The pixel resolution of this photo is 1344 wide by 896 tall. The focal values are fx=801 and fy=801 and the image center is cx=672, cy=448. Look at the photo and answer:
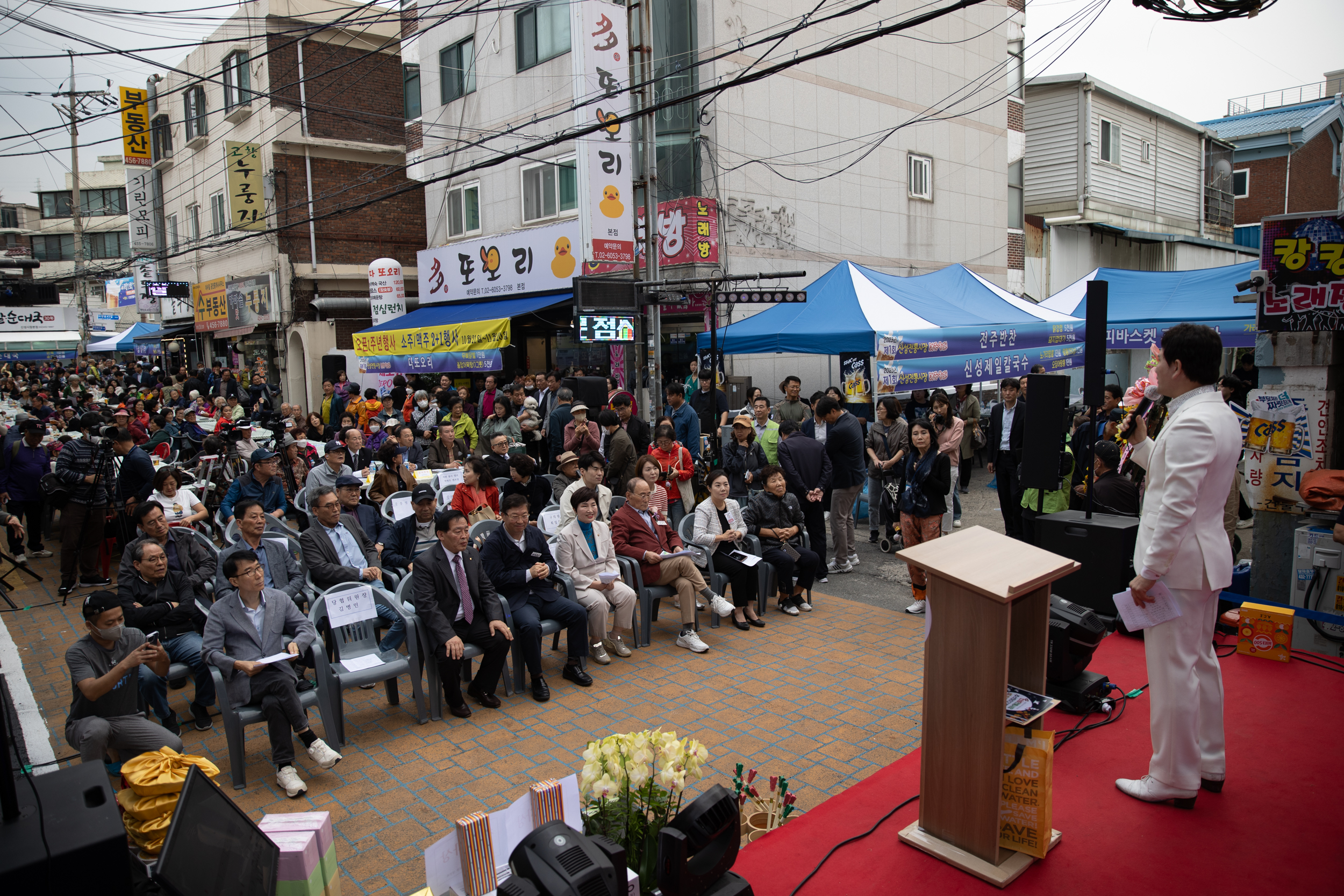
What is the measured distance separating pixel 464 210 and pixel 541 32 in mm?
4715

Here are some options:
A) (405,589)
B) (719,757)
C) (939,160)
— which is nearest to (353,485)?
(405,589)

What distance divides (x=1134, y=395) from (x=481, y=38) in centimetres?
1555

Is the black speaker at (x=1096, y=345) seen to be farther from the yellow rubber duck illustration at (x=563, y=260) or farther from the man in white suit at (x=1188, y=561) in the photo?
the yellow rubber duck illustration at (x=563, y=260)

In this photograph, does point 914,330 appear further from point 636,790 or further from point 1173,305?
point 636,790

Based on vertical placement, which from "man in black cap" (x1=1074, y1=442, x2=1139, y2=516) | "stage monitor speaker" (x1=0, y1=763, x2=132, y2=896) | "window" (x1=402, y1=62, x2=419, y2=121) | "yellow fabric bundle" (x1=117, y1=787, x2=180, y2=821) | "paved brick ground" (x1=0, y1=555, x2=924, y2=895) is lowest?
"paved brick ground" (x1=0, y1=555, x2=924, y2=895)

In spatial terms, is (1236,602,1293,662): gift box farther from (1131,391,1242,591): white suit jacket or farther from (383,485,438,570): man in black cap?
(383,485,438,570): man in black cap

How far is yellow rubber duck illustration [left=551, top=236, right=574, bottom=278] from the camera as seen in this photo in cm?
1584

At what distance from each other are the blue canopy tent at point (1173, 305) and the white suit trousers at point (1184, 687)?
1065 centimetres

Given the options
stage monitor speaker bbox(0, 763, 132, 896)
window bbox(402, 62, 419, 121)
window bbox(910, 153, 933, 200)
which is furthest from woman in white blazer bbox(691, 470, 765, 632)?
window bbox(402, 62, 419, 121)

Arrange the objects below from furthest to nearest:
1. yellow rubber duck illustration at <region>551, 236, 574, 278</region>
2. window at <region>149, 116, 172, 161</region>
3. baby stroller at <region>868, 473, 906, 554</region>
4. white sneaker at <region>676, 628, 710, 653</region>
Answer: window at <region>149, 116, 172, 161</region> < yellow rubber duck illustration at <region>551, 236, 574, 278</region> < baby stroller at <region>868, 473, 906, 554</region> < white sneaker at <region>676, 628, 710, 653</region>

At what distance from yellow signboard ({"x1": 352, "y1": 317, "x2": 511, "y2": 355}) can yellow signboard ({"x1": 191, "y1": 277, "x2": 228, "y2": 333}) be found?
912cm

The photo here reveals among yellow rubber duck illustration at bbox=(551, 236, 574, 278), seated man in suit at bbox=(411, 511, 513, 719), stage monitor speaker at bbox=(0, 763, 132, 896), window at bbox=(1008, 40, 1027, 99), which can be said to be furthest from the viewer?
window at bbox=(1008, 40, 1027, 99)

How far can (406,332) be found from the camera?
1717cm

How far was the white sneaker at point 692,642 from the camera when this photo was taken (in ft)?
22.1
